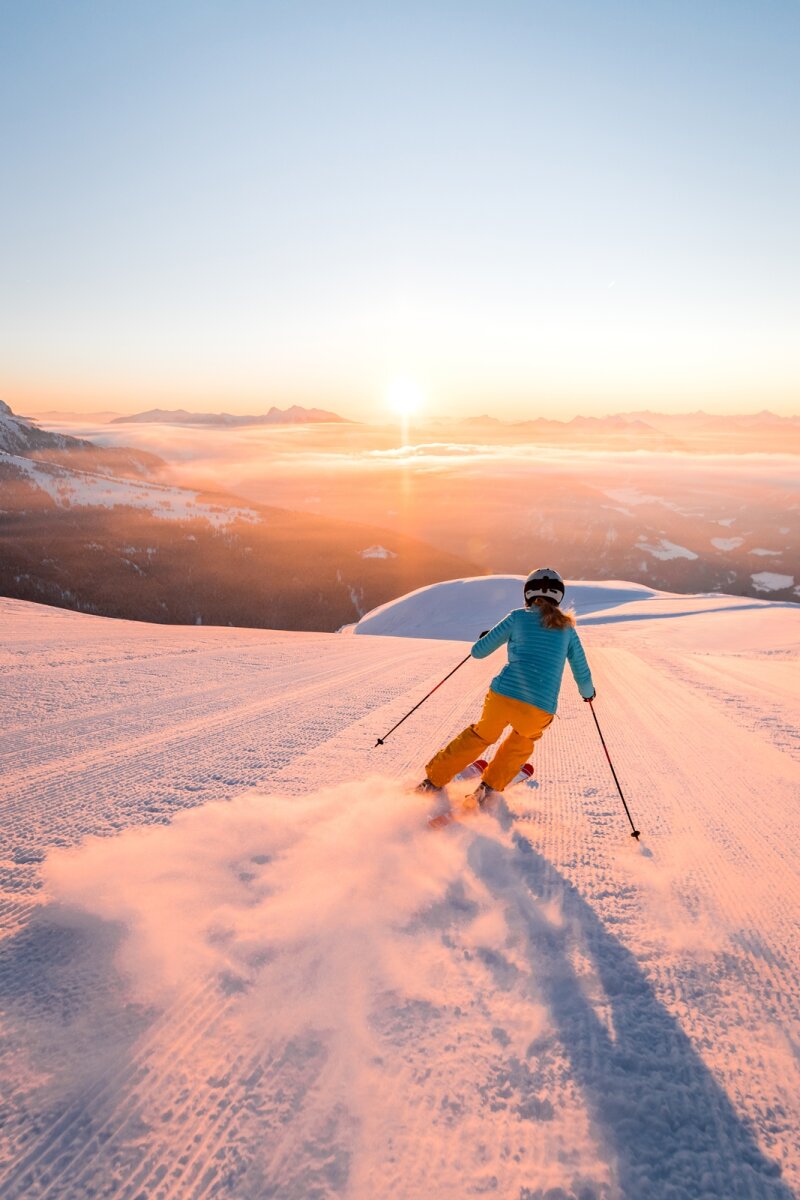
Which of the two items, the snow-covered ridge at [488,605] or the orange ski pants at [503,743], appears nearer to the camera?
the orange ski pants at [503,743]

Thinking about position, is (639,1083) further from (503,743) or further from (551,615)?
(551,615)

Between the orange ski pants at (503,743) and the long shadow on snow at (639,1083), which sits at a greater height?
the orange ski pants at (503,743)

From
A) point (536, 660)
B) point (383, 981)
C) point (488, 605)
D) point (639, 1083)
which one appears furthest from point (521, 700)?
point (488, 605)

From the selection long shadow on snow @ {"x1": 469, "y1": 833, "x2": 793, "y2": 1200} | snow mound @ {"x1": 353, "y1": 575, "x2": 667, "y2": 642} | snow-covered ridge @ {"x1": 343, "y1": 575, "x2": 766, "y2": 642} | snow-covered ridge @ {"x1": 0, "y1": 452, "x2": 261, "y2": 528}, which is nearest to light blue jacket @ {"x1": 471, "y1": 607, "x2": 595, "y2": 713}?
long shadow on snow @ {"x1": 469, "y1": 833, "x2": 793, "y2": 1200}

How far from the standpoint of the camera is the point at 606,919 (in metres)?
3.13

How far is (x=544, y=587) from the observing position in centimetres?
469

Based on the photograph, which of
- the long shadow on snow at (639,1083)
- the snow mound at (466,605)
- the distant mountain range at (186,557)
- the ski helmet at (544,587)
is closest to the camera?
the long shadow on snow at (639,1083)

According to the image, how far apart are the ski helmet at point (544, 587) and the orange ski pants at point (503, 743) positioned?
0.83 metres

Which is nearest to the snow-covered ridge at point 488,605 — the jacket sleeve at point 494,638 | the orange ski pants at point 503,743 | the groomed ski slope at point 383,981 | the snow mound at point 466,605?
the snow mound at point 466,605

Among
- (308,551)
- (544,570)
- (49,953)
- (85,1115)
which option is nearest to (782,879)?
(544,570)

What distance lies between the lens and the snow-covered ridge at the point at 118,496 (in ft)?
541

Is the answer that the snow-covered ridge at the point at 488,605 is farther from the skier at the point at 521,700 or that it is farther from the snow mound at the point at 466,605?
the skier at the point at 521,700

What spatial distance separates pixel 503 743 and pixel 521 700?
1.16 ft

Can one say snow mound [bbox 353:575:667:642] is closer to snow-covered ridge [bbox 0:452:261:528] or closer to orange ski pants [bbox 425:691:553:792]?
orange ski pants [bbox 425:691:553:792]
